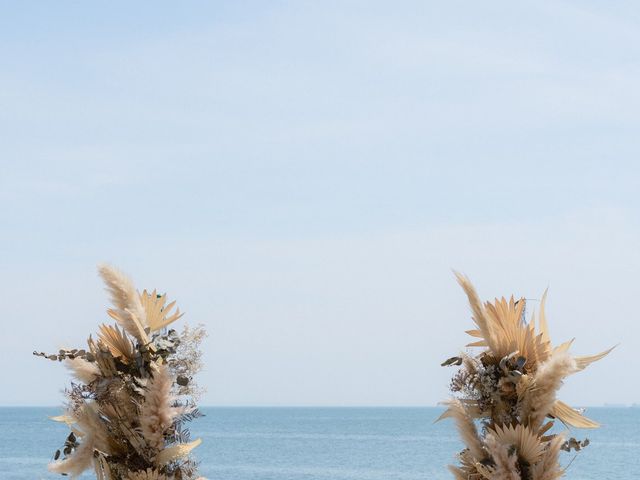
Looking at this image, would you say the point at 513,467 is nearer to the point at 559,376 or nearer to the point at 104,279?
the point at 559,376

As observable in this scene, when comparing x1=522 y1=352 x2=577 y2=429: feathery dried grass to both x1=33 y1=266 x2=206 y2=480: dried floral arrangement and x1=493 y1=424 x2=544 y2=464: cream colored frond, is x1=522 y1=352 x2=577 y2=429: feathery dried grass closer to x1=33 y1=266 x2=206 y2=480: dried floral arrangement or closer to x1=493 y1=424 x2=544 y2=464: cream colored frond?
x1=493 y1=424 x2=544 y2=464: cream colored frond

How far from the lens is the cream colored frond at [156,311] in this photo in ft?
16.4

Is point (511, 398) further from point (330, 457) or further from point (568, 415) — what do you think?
point (330, 457)

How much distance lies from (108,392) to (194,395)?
39 centimetres

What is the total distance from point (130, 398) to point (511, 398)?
67.8 inches

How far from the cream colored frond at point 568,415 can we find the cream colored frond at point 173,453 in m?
1.59

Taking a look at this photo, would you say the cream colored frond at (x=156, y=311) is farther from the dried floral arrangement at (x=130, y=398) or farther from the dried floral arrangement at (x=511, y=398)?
the dried floral arrangement at (x=511, y=398)

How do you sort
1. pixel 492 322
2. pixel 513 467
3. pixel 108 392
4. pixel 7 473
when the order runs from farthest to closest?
pixel 7 473
pixel 108 392
pixel 492 322
pixel 513 467

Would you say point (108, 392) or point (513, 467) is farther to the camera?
point (108, 392)

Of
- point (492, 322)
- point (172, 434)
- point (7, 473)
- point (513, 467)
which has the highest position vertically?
point (7, 473)

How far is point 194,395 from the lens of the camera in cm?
487

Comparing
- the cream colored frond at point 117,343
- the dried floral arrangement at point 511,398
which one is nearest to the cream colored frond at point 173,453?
the cream colored frond at point 117,343

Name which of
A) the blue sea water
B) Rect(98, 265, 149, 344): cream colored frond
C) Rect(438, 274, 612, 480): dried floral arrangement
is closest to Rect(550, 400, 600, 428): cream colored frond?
Rect(438, 274, 612, 480): dried floral arrangement

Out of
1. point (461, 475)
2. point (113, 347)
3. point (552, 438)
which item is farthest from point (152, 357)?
point (552, 438)
